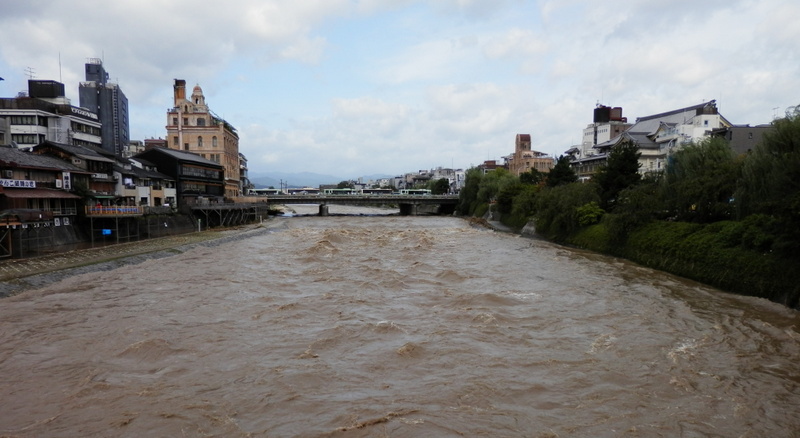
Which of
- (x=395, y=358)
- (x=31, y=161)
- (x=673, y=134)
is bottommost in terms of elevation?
(x=395, y=358)

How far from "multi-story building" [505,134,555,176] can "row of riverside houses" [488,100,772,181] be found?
15.8 metres

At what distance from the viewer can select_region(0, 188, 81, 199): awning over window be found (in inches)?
1152

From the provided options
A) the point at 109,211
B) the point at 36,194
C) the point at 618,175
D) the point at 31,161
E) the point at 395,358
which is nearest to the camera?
the point at 395,358

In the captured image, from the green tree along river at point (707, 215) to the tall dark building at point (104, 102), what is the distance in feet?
179

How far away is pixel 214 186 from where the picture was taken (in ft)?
214

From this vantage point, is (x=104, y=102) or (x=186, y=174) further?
(x=104, y=102)

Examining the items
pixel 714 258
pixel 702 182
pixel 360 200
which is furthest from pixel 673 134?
pixel 360 200

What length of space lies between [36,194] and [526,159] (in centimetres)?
9179

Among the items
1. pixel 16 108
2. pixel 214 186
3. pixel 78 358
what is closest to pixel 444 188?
pixel 214 186

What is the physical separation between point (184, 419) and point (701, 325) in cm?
1577

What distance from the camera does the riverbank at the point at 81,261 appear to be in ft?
71.0

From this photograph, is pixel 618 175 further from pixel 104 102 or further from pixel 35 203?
pixel 104 102

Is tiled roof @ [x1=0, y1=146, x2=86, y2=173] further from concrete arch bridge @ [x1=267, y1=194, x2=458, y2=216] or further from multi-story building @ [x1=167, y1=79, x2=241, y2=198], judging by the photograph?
concrete arch bridge @ [x1=267, y1=194, x2=458, y2=216]

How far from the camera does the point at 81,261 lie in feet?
88.2
